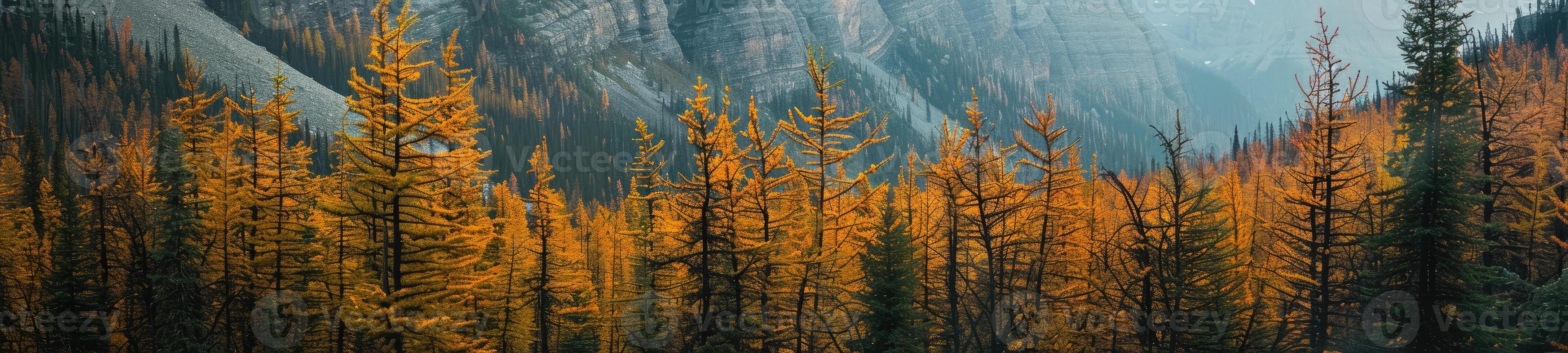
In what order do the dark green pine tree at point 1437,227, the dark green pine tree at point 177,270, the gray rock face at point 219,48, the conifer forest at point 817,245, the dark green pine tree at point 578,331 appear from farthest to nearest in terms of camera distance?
the gray rock face at point 219,48
the dark green pine tree at point 578,331
the dark green pine tree at point 177,270
the conifer forest at point 817,245
the dark green pine tree at point 1437,227

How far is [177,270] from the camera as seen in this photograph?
29406 millimetres

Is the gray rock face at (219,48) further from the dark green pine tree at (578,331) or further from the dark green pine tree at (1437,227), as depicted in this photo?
the dark green pine tree at (1437,227)

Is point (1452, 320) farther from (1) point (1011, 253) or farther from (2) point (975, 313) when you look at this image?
(2) point (975, 313)

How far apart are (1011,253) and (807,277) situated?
8.33 meters

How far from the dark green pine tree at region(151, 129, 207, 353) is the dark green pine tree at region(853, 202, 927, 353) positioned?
22.6 m

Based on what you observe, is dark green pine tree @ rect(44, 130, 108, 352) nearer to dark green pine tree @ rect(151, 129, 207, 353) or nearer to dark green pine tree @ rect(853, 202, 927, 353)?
dark green pine tree @ rect(151, 129, 207, 353)

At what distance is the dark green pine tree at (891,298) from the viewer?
2583cm

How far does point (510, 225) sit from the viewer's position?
36.1m

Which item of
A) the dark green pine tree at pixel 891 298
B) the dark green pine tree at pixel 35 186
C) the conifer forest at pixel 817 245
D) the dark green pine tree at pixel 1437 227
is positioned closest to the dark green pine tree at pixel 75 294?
the conifer forest at pixel 817 245

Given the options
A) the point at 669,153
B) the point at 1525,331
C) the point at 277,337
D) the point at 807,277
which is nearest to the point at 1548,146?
the point at 1525,331

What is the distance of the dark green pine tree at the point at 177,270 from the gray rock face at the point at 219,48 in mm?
122300

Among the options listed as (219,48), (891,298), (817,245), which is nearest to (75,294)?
(817,245)

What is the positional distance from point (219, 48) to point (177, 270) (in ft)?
544

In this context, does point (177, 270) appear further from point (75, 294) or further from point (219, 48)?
point (219, 48)
